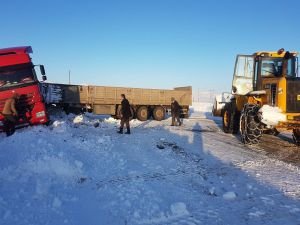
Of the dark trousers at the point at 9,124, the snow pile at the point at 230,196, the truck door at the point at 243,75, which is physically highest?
the truck door at the point at 243,75

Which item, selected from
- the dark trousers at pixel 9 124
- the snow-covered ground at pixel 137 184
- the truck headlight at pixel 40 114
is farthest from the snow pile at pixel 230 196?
the truck headlight at pixel 40 114

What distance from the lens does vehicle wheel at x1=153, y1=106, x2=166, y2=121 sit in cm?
2462

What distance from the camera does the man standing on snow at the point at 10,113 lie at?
1249 centimetres

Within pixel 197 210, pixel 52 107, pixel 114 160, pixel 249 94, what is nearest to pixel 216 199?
pixel 197 210

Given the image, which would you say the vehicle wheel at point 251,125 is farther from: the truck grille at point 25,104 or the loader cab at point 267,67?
the truck grille at point 25,104

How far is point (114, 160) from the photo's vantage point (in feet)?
31.1

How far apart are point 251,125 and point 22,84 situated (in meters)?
8.39

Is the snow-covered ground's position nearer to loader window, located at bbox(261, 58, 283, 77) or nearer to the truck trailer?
loader window, located at bbox(261, 58, 283, 77)

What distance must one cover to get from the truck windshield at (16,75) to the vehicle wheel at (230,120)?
334 inches

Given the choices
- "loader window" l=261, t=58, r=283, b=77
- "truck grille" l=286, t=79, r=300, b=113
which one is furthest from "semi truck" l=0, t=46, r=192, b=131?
"truck grille" l=286, t=79, r=300, b=113

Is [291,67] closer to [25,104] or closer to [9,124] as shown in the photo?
[25,104]

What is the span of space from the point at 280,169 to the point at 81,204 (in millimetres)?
5618

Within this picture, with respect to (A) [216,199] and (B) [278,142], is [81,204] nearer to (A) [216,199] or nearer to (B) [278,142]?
(A) [216,199]

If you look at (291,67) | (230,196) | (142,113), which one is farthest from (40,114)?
(142,113)
